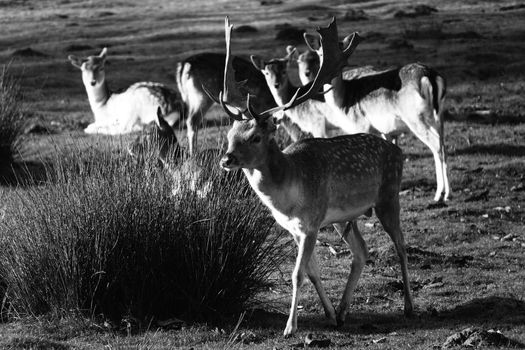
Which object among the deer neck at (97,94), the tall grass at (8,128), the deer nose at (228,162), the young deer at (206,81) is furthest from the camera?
the deer neck at (97,94)

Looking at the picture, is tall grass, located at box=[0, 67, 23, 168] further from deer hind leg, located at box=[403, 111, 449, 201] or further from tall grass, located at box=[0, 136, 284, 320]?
tall grass, located at box=[0, 136, 284, 320]

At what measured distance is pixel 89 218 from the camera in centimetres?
772

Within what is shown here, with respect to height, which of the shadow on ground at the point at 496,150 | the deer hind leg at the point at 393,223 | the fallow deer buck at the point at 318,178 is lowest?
the shadow on ground at the point at 496,150

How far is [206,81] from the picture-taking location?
16500 mm

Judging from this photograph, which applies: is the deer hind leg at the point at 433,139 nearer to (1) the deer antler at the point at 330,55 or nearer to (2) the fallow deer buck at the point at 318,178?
(2) the fallow deer buck at the point at 318,178

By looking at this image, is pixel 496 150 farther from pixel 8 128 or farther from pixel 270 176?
pixel 270 176

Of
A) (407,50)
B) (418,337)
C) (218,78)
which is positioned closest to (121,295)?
(418,337)

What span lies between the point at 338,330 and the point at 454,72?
45.4 ft

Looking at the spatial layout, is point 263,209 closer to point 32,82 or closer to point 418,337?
point 418,337

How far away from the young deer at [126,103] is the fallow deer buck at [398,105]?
3405 millimetres

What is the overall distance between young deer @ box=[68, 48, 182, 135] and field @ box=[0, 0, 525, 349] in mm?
490

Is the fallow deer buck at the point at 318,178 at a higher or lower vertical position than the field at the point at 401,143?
higher

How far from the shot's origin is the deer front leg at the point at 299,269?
7.43 meters

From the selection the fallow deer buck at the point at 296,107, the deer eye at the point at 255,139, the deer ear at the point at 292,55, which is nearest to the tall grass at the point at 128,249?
the deer eye at the point at 255,139
